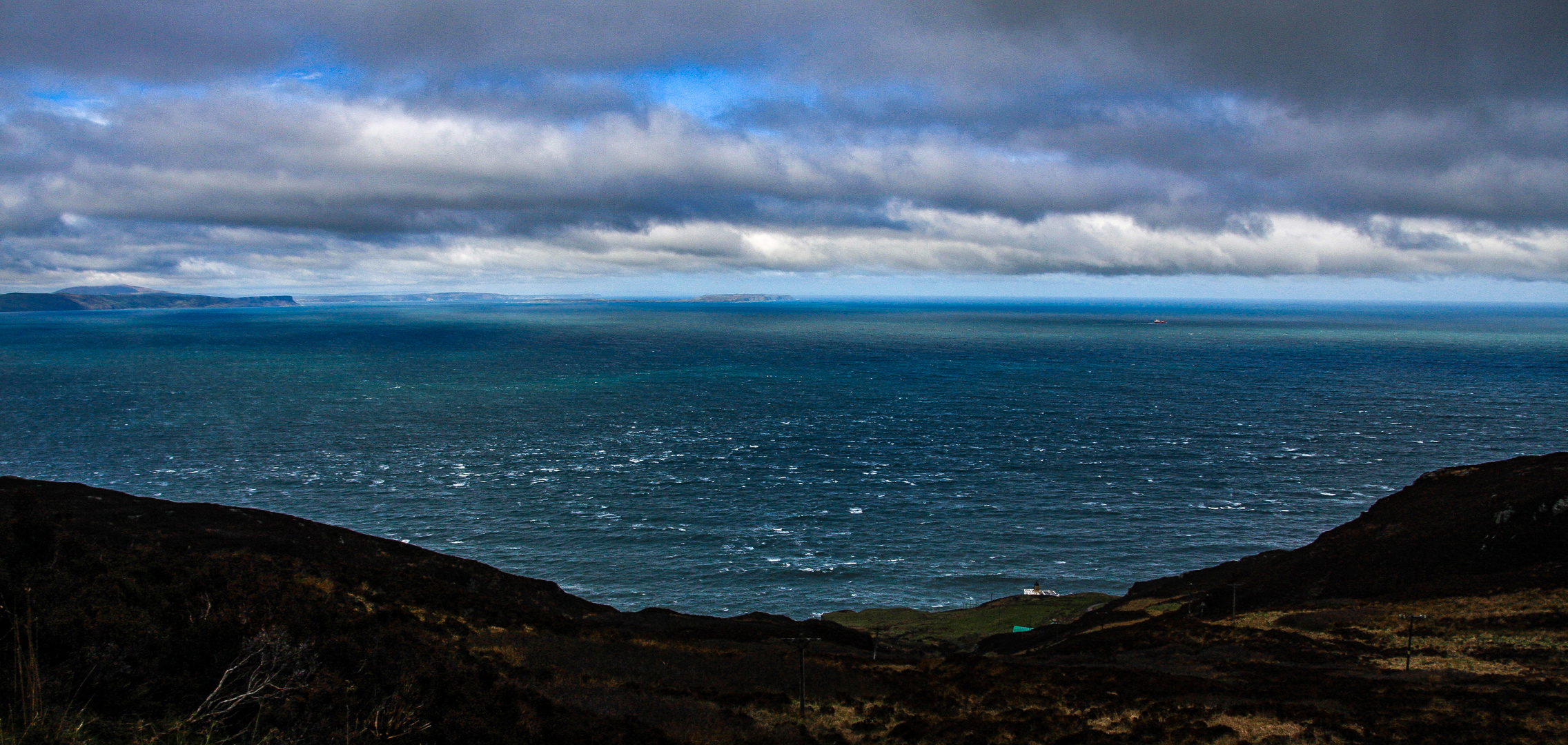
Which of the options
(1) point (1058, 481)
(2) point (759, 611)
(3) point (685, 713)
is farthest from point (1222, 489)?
(3) point (685, 713)

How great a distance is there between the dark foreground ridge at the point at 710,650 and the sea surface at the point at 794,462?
922 centimetres

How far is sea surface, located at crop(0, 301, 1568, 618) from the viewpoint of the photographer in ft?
202

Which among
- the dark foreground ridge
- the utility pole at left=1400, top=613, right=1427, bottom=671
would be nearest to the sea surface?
the dark foreground ridge

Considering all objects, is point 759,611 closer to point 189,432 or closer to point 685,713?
point 685,713

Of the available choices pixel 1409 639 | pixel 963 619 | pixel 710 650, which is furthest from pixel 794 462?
pixel 1409 639

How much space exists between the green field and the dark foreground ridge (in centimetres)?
50

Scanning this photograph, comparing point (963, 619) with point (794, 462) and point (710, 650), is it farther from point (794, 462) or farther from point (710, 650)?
point (794, 462)

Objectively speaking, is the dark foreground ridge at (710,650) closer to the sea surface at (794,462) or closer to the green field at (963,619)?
the green field at (963,619)

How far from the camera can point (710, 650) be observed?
37.1 metres

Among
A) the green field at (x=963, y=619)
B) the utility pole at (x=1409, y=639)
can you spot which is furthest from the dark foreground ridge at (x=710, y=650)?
the green field at (x=963, y=619)

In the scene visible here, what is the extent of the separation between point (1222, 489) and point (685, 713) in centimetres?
7110

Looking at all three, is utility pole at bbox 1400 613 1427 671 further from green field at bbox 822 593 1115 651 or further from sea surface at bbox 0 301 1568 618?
sea surface at bbox 0 301 1568 618

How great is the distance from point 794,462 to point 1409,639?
60.5 metres

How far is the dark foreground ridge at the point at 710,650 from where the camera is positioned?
16.3m
